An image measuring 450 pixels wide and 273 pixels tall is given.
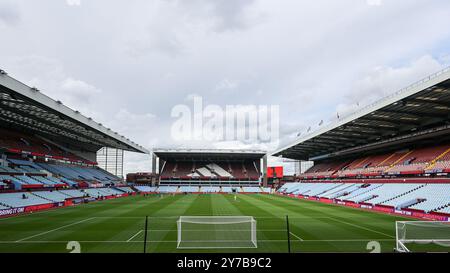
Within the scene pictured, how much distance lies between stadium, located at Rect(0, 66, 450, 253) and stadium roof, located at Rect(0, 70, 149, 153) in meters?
0.18

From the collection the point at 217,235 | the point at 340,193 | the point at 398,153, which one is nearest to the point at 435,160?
the point at 398,153

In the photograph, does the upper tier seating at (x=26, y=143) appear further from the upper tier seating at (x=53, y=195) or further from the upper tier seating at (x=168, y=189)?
the upper tier seating at (x=168, y=189)

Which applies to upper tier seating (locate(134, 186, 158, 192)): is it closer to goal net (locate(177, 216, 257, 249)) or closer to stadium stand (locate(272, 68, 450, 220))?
stadium stand (locate(272, 68, 450, 220))

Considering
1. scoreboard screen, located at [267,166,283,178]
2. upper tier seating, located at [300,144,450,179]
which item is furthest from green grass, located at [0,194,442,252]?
scoreboard screen, located at [267,166,283,178]

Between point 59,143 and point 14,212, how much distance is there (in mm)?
32412

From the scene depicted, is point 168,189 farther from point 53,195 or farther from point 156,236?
point 156,236

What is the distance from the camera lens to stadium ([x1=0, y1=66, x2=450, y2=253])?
49.1 feet

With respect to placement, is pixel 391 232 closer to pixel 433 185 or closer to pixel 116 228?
pixel 433 185

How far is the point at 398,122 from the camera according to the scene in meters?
36.3

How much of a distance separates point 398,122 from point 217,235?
31.6m
